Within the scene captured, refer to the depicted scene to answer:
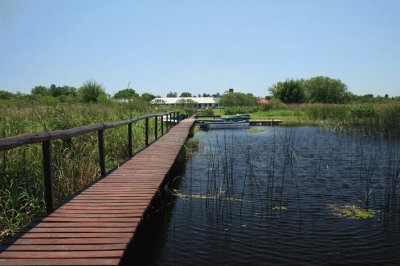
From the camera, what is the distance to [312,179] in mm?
10164

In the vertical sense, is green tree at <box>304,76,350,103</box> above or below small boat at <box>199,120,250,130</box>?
above

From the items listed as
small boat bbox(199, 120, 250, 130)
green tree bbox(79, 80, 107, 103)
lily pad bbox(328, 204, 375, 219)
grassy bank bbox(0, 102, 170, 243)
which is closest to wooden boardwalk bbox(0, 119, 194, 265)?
grassy bank bbox(0, 102, 170, 243)

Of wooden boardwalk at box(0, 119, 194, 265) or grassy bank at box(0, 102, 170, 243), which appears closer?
wooden boardwalk at box(0, 119, 194, 265)

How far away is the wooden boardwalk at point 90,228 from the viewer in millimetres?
3428

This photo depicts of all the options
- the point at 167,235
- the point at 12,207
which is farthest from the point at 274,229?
the point at 12,207

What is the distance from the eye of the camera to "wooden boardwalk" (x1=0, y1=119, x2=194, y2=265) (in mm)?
3428

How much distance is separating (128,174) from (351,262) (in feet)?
14.4

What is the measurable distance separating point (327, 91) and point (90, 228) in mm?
75039

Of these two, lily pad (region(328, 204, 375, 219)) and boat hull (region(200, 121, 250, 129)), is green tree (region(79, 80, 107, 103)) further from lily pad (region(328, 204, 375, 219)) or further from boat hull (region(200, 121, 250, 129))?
lily pad (region(328, 204, 375, 219))

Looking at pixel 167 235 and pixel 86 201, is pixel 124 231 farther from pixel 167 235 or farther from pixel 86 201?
pixel 167 235

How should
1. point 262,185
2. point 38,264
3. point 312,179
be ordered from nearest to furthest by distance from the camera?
point 38,264 < point 262,185 < point 312,179

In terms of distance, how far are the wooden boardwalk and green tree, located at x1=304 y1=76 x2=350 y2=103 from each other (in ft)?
232

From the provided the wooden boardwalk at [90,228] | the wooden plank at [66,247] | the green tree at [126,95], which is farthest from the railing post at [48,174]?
the green tree at [126,95]

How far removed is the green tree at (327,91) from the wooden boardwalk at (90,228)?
7075 cm
